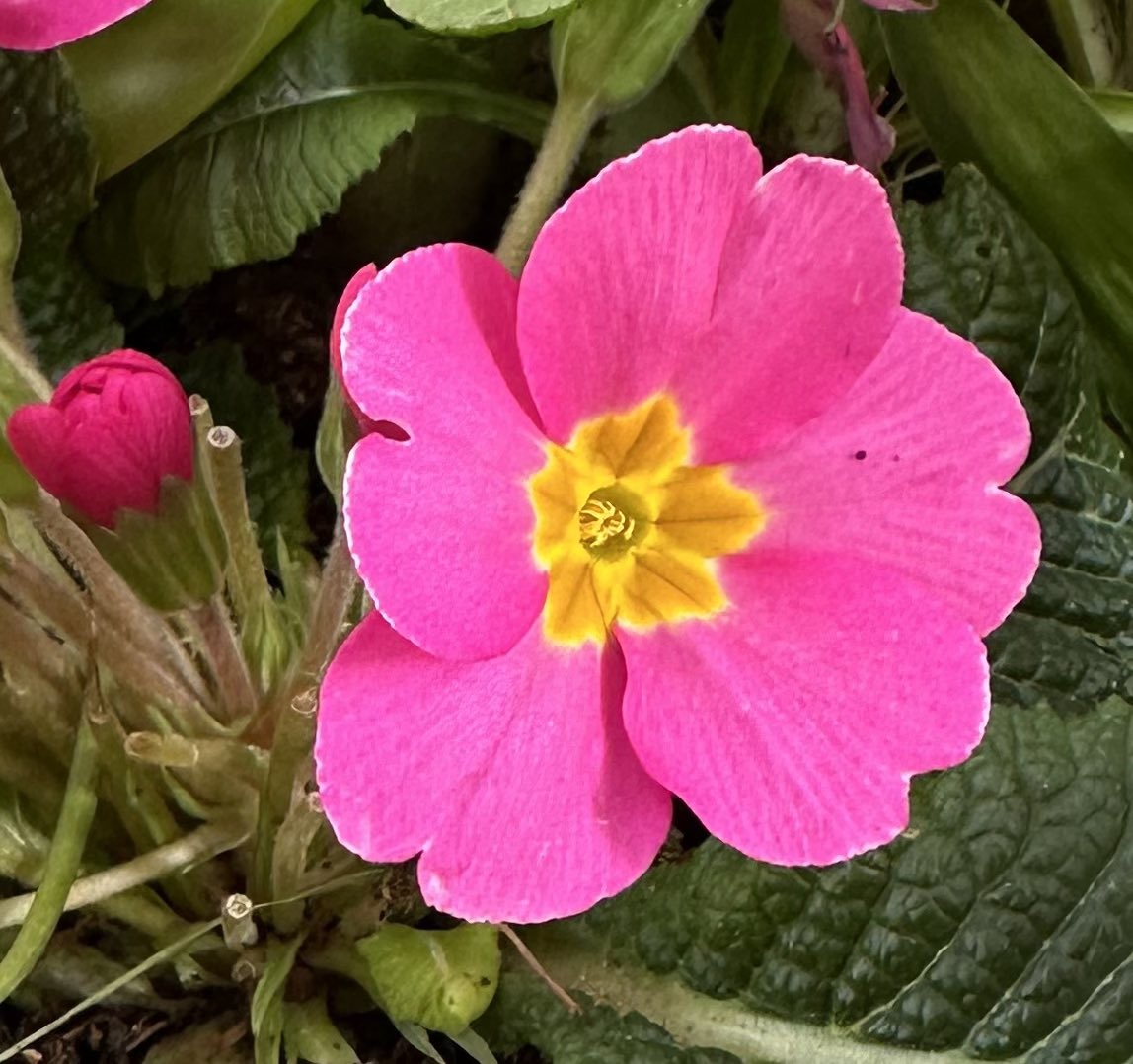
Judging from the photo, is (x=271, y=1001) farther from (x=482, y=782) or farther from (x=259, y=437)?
(x=259, y=437)

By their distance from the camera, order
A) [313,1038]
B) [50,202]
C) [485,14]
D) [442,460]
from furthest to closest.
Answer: [50,202]
[313,1038]
[485,14]
[442,460]

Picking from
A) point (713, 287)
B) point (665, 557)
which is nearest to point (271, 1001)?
point (665, 557)

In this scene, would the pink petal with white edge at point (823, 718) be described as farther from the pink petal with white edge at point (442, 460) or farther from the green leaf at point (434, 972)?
→ the green leaf at point (434, 972)

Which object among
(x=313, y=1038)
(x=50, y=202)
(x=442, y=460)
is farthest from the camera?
(x=50, y=202)

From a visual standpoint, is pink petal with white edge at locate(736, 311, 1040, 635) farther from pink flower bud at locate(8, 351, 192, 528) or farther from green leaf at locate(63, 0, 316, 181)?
green leaf at locate(63, 0, 316, 181)

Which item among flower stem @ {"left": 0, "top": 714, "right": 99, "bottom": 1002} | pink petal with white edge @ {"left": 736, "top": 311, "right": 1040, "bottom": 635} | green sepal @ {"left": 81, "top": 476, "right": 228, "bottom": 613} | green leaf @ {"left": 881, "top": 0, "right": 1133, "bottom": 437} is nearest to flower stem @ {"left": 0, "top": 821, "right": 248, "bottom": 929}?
flower stem @ {"left": 0, "top": 714, "right": 99, "bottom": 1002}

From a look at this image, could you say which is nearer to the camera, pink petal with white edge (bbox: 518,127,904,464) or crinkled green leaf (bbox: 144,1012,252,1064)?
pink petal with white edge (bbox: 518,127,904,464)

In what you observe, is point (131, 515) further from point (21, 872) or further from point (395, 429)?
point (21, 872)
